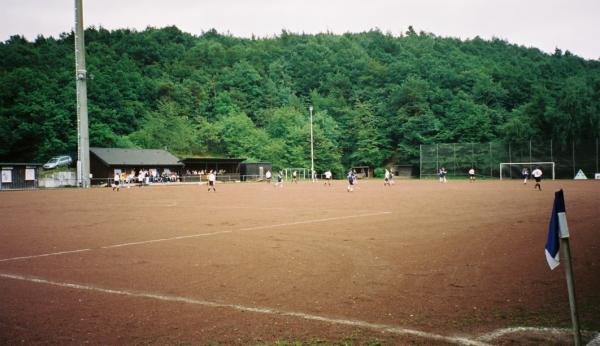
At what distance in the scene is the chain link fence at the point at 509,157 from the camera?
5449 centimetres

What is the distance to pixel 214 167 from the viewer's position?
220ft

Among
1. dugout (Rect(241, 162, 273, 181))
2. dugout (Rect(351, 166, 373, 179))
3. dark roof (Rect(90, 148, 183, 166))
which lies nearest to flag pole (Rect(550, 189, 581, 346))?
dark roof (Rect(90, 148, 183, 166))

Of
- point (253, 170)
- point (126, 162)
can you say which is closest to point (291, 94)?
point (253, 170)

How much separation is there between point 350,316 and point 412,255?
3879mm

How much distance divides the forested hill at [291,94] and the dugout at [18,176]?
18.4 metres

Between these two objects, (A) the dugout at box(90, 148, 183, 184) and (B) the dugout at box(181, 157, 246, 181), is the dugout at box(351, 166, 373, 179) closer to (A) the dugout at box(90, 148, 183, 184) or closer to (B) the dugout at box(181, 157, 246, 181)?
(B) the dugout at box(181, 157, 246, 181)

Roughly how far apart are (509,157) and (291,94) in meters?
62.9

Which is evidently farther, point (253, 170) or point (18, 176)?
point (253, 170)

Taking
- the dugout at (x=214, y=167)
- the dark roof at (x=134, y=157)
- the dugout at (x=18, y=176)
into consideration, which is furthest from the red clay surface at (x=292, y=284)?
the dugout at (x=214, y=167)

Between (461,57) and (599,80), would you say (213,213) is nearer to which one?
(599,80)

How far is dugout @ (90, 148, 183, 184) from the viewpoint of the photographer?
5756 cm

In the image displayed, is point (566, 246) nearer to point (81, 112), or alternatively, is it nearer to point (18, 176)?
point (81, 112)

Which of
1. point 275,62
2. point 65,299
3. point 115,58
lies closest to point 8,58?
point 115,58

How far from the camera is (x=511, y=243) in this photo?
10094mm
